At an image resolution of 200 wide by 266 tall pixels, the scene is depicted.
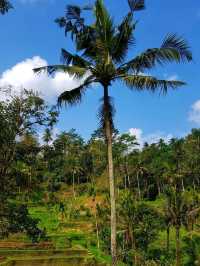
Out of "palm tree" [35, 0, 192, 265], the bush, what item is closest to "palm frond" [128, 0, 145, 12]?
"palm tree" [35, 0, 192, 265]

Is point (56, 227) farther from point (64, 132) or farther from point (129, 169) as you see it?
point (64, 132)

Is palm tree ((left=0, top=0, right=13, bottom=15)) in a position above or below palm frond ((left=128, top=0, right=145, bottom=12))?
below

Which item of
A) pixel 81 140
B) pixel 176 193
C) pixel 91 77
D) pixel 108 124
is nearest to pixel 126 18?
pixel 91 77

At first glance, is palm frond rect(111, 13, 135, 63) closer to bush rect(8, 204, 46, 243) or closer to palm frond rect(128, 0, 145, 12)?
palm frond rect(128, 0, 145, 12)

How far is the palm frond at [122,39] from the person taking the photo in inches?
602

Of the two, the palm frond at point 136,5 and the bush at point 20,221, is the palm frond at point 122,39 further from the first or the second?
the bush at point 20,221

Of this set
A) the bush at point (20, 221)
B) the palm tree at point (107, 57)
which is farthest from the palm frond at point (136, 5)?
the bush at point (20, 221)

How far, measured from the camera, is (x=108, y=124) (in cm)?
1505

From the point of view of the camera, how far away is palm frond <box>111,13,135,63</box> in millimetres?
15297

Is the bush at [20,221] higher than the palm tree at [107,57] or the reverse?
the reverse

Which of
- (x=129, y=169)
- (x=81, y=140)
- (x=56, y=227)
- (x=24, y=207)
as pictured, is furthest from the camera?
(x=81, y=140)

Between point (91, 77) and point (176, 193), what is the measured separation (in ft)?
109

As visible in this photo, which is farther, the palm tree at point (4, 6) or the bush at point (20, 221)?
the bush at point (20, 221)

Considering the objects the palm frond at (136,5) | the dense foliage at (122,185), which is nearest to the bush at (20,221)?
the dense foliage at (122,185)
